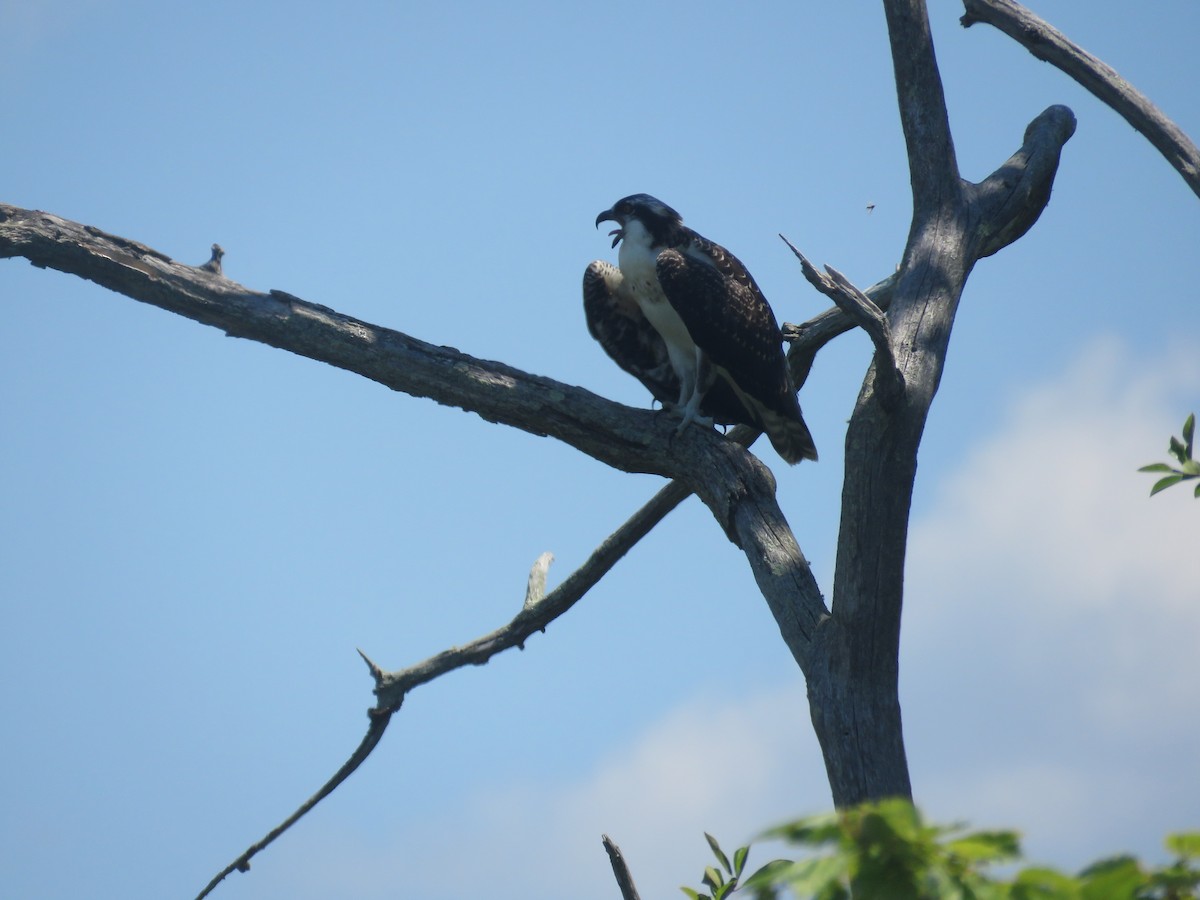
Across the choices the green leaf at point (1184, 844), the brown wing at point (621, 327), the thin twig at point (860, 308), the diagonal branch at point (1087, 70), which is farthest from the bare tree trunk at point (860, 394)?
the green leaf at point (1184, 844)

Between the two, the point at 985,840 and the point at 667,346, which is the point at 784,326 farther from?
the point at 985,840

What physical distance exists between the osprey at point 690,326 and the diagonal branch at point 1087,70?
171 cm

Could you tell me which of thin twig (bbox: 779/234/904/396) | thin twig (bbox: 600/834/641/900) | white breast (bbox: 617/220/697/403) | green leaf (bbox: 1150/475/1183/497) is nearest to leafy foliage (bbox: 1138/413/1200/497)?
green leaf (bbox: 1150/475/1183/497)

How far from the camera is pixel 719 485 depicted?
4992 millimetres

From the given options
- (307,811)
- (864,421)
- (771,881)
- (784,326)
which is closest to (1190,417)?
(864,421)

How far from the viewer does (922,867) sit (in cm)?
140

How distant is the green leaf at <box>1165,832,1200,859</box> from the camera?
1.38 metres

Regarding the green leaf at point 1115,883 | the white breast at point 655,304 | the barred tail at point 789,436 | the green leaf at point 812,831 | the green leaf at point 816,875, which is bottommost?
the green leaf at point 1115,883

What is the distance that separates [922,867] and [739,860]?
163 cm

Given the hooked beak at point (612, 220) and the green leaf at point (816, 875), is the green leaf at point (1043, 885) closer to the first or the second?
the green leaf at point (816, 875)

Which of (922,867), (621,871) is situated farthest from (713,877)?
(922,867)

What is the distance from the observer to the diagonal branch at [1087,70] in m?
5.25

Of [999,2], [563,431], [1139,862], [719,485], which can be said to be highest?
[999,2]

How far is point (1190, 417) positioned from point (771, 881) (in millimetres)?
1865
